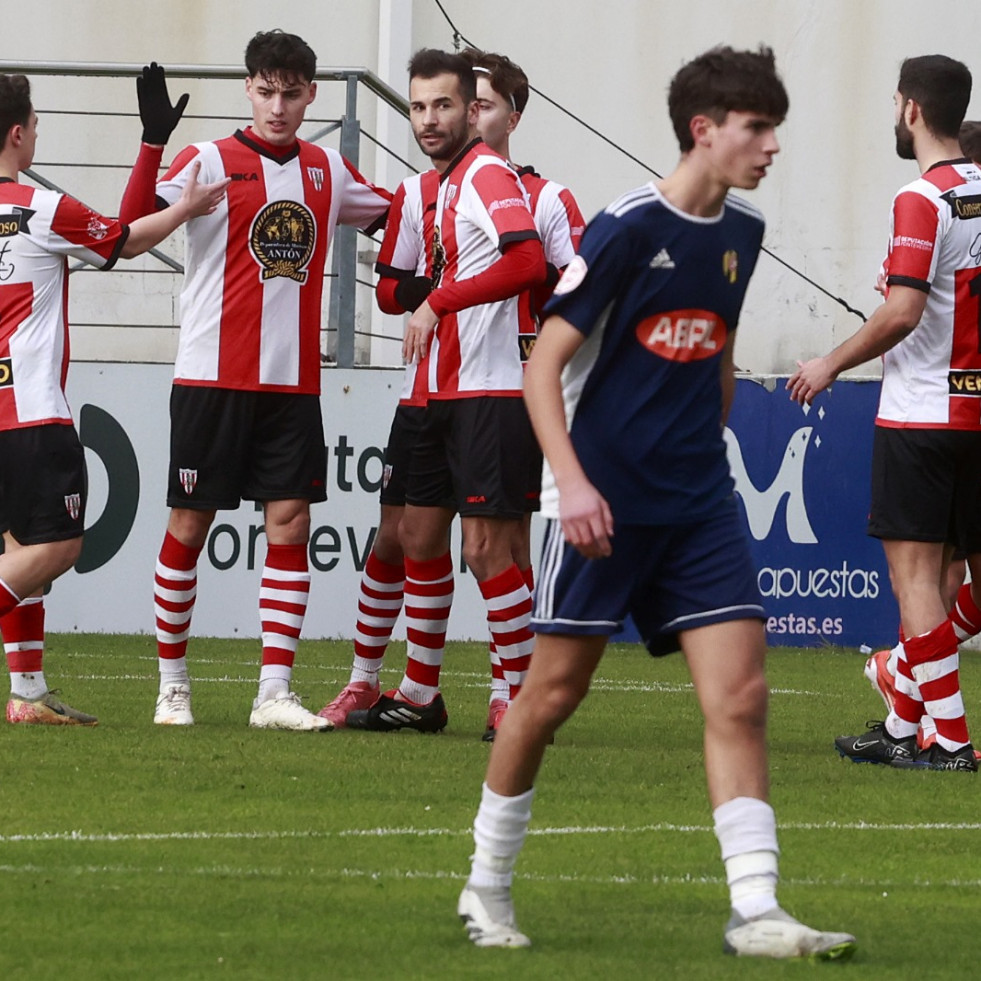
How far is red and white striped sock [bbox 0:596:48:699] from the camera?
6.77m

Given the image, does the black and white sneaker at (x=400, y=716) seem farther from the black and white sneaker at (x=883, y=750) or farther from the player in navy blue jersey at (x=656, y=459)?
the player in navy blue jersey at (x=656, y=459)

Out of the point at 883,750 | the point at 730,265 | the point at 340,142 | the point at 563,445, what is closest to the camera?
the point at 563,445

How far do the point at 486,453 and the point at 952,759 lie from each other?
5.86ft

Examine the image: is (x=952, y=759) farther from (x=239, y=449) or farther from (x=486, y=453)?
(x=239, y=449)

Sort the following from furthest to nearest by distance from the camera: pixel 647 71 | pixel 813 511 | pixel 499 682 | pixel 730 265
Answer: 1. pixel 647 71
2. pixel 813 511
3. pixel 499 682
4. pixel 730 265

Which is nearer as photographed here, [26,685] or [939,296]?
[939,296]

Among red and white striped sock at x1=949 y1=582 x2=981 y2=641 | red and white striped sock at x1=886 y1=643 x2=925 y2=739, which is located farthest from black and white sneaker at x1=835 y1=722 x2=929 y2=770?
red and white striped sock at x1=949 y1=582 x2=981 y2=641

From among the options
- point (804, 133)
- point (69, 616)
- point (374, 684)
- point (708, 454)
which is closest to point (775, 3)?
point (804, 133)

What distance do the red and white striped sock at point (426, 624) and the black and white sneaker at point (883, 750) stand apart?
55.8 inches

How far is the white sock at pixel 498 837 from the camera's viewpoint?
12.0 feet

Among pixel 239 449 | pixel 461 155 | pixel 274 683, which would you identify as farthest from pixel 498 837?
pixel 461 155

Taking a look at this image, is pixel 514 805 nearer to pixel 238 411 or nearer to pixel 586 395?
pixel 586 395

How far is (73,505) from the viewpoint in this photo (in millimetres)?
6598

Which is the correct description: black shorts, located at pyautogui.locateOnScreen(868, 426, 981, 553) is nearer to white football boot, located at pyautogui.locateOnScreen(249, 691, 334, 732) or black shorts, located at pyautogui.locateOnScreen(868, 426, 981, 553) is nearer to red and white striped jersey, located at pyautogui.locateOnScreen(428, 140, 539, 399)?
red and white striped jersey, located at pyautogui.locateOnScreen(428, 140, 539, 399)
